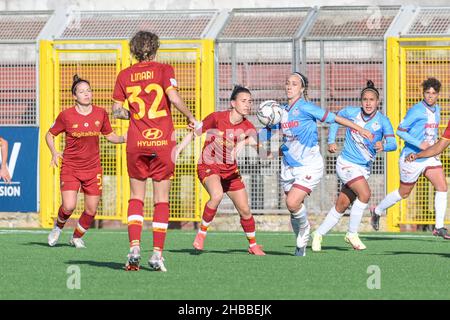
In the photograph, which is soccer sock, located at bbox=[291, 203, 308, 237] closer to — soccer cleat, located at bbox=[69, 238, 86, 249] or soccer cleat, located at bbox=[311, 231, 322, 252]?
soccer cleat, located at bbox=[311, 231, 322, 252]

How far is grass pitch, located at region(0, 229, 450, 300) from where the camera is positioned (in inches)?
365

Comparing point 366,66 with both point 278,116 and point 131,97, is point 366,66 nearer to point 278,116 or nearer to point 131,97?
point 278,116

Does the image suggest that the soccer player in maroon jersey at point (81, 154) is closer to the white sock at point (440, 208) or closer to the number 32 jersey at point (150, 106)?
the number 32 jersey at point (150, 106)

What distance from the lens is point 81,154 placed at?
14.7 metres

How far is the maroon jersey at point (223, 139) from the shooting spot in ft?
44.9

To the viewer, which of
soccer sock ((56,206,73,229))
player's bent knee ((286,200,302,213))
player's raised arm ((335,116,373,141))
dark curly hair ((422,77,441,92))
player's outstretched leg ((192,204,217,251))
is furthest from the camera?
dark curly hair ((422,77,441,92))

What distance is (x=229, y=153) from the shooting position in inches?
541

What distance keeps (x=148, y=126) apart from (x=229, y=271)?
1499mm

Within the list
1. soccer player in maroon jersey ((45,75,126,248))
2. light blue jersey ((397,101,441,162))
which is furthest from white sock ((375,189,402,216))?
soccer player in maroon jersey ((45,75,126,248))

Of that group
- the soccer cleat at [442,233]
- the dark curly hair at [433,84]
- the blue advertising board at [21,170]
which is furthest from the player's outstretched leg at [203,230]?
the blue advertising board at [21,170]

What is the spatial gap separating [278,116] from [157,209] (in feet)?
9.19

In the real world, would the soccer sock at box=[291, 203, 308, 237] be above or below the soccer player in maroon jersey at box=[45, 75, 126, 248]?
below
